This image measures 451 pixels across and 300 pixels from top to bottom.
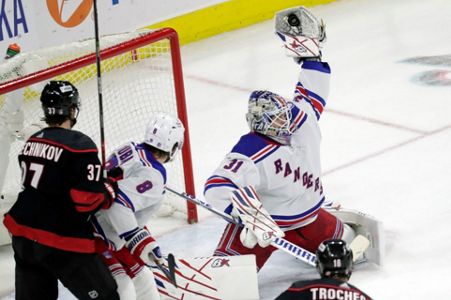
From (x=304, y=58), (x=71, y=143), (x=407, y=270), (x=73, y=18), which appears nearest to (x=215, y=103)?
(x=73, y=18)

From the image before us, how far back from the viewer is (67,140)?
352cm

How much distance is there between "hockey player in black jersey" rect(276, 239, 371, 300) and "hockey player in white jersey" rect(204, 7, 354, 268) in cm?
110

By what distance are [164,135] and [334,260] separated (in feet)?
3.60

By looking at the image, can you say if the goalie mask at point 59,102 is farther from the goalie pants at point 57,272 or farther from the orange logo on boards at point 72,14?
the orange logo on boards at point 72,14

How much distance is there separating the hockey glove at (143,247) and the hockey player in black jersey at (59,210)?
178 millimetres

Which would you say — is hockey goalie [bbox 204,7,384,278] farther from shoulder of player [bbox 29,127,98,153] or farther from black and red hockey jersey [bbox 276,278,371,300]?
black and red hockey jersey [bbox 276,278,371,300]

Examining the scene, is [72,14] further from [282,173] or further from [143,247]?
[143,247]

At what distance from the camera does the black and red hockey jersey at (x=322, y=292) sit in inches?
110

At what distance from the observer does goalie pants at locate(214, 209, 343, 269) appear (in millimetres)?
4391

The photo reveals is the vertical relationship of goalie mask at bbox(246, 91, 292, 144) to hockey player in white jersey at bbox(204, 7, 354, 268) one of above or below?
above

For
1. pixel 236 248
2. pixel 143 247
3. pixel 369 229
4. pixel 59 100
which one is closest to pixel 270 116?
pixel 236 248

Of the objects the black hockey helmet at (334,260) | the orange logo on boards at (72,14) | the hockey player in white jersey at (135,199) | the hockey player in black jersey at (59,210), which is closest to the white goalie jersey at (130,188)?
the hockey player in white jersey at (135,199)

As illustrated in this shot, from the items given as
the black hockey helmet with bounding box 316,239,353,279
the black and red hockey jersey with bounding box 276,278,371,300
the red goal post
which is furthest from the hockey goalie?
the black and red hockey jersey with bounding box 276,278,371,300

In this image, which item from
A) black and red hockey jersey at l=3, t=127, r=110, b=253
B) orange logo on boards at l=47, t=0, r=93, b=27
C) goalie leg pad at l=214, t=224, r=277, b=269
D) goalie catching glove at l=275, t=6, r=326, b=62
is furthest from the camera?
orange logo on boards at l=47, t=0, r=93, b=27
